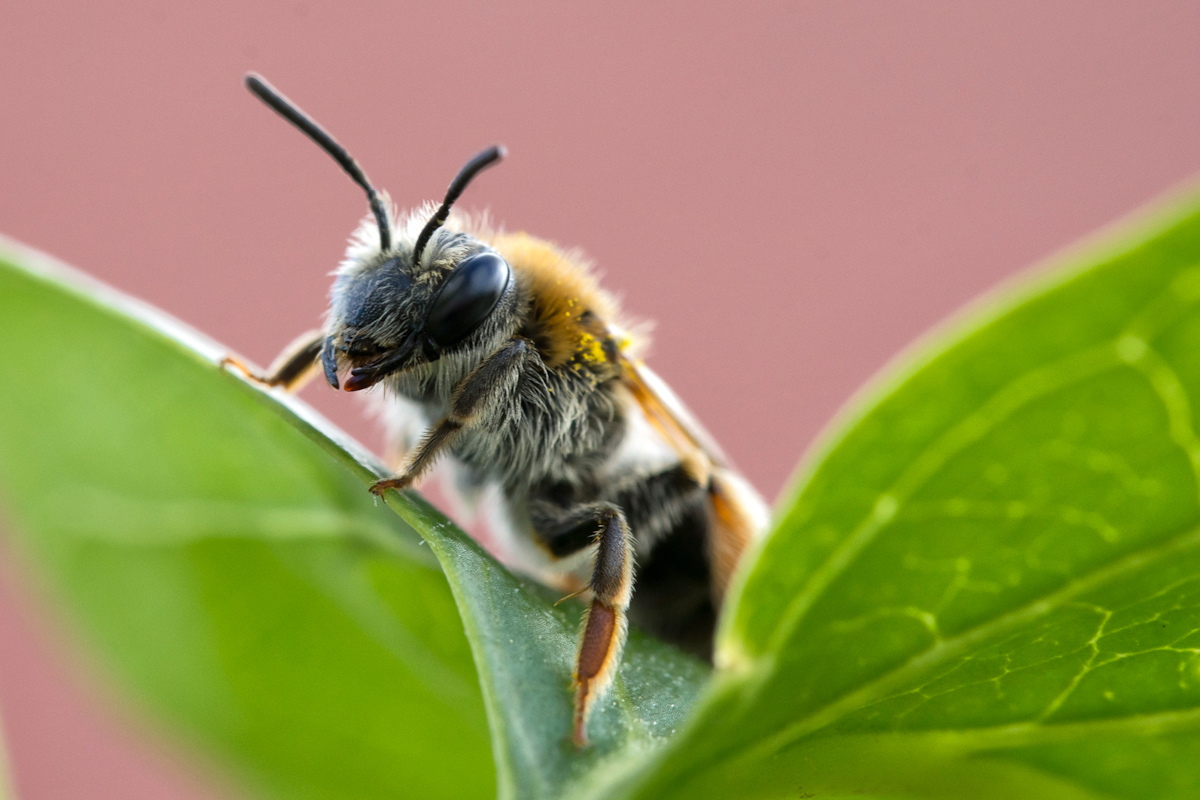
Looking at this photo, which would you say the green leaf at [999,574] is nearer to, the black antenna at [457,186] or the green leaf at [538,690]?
the green leaf at [538,690]

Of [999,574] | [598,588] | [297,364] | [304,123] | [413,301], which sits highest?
[999,574]

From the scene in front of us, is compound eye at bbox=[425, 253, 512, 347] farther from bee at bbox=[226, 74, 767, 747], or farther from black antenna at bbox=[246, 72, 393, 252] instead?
black antenna at bbox=[246, 72, 393, 252]

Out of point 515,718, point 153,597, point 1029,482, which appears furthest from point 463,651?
point 1029,482

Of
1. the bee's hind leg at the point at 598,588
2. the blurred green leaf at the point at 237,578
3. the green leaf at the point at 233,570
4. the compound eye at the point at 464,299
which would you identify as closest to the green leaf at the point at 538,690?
the bee's hind leg at the point at 598,588

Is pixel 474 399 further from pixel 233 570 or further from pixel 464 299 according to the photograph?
pixel 233 570

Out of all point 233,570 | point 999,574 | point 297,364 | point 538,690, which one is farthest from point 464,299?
point 999,574

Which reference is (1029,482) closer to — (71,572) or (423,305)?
(423,305)
